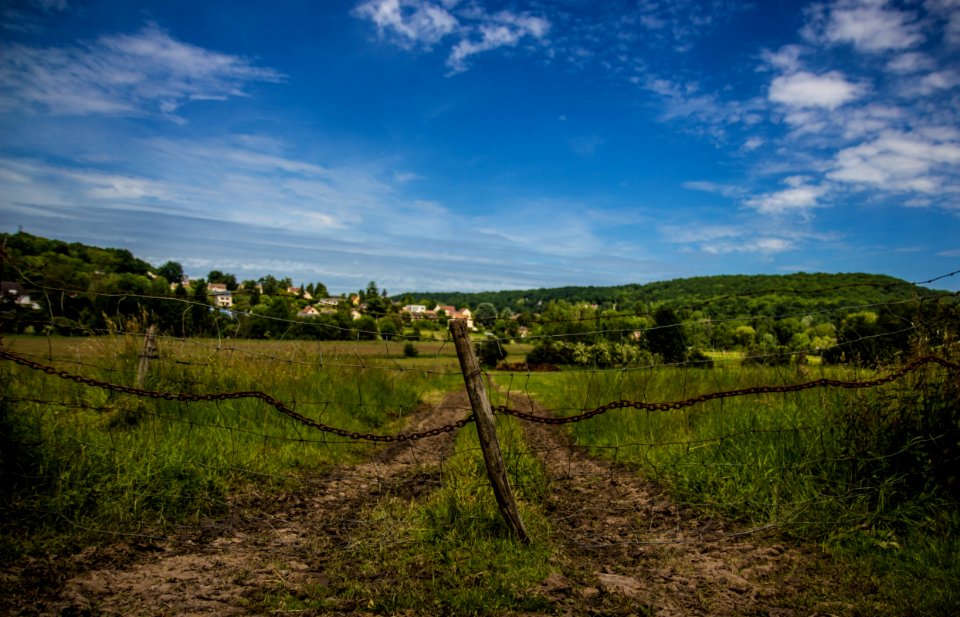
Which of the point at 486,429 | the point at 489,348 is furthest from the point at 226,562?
the point at 489,348

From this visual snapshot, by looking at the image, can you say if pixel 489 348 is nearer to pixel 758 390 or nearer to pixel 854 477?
pixel 758 390

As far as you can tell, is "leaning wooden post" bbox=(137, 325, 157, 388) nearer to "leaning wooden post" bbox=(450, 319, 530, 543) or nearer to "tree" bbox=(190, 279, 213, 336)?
"tree" bbox=(190, 279, 213, 336)

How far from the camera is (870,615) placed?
10.1 ft

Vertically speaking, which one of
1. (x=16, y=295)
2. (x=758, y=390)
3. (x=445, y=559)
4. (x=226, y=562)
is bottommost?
(x=226, y=562)

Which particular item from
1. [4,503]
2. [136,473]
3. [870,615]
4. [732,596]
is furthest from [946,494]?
[4,503]

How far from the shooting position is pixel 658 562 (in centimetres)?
392

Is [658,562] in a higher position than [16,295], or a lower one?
lower

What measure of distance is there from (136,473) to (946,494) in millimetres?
6885

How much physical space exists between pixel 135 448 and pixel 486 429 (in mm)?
3653

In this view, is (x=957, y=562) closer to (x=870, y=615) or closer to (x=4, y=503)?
(x=870, y=615)

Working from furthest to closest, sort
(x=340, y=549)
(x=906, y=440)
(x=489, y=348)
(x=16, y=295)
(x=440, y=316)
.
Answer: (x=489, y=348)
(x=440, y=316)
(x=16, y=295)
(x=906, y=440)
(x=340, y=549)

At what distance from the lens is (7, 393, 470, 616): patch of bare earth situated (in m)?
3.21

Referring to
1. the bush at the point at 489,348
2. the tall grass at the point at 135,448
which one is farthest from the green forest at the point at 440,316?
the tall grass at the point at 135,448

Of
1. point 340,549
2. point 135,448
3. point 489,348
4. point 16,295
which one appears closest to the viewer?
point 340,549
